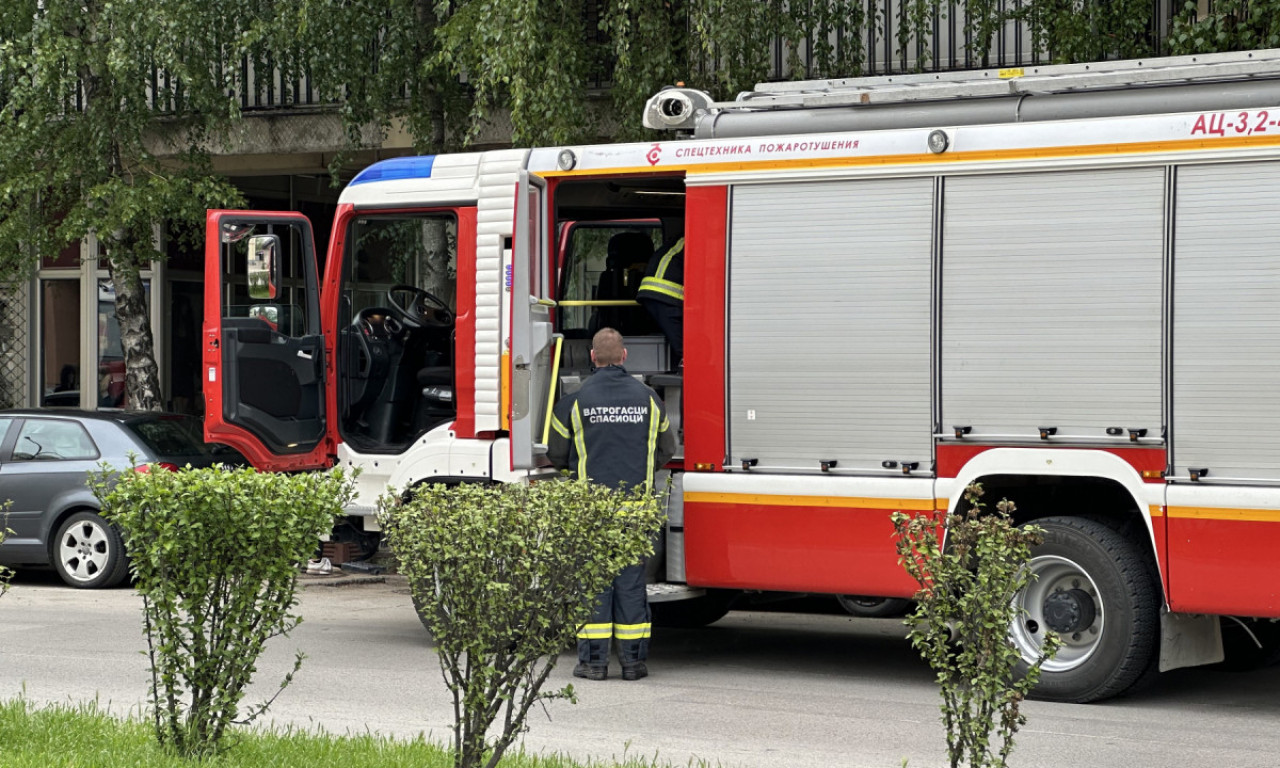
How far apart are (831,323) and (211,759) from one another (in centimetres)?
407

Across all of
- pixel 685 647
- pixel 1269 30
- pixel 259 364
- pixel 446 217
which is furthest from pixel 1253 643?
pixel 259 364

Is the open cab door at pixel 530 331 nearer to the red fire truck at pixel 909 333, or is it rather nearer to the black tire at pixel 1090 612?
the red fire truck at pixel 909 333

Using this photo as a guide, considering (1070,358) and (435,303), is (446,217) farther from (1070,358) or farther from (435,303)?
(1070,358)

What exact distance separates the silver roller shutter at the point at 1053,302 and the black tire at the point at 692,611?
3061 mm

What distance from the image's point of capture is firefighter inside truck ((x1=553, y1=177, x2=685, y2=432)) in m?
10.4

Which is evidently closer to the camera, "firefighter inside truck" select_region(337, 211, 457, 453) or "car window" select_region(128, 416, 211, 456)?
"firefighter inside truck" select_region(337, 211, 457, 453)

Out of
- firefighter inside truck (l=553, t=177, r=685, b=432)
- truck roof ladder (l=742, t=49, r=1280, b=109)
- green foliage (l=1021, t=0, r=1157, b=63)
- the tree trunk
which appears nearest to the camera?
truck roof ladder (l=742, t=49, r=1280, b=109)

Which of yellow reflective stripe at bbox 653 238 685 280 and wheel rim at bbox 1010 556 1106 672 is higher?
yellow reflective stripe at bbox 653 238 685 280

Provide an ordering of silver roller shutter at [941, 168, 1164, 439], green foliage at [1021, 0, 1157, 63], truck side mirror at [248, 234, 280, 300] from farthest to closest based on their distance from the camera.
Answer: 1. green foliage at [1021, 0, 1157, 63]
2. truck side mirror at [248, 234, 280, 300]
3. silver roller shutter at [941, 168, 1164, 439]

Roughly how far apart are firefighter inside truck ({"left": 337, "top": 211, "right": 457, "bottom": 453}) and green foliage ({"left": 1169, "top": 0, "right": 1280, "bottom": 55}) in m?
5.33

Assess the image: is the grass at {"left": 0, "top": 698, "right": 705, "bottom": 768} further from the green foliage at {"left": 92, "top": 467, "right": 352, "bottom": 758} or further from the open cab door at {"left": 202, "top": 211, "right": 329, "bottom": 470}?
the open cab door at {"left": 202, "top": 211, "right": 329, "bottom": 470}

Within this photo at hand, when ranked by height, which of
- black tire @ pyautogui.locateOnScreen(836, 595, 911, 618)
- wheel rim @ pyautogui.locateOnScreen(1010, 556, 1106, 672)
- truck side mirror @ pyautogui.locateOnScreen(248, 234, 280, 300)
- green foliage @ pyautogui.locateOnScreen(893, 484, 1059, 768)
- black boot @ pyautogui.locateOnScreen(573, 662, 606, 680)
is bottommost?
black tire @ pyautogui.locateOnScreen(836, 595, 911, 618)

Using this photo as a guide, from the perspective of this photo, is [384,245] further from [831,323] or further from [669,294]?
[831,323]

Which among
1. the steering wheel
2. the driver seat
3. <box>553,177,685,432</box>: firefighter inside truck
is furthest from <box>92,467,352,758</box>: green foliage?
the steering wheel
